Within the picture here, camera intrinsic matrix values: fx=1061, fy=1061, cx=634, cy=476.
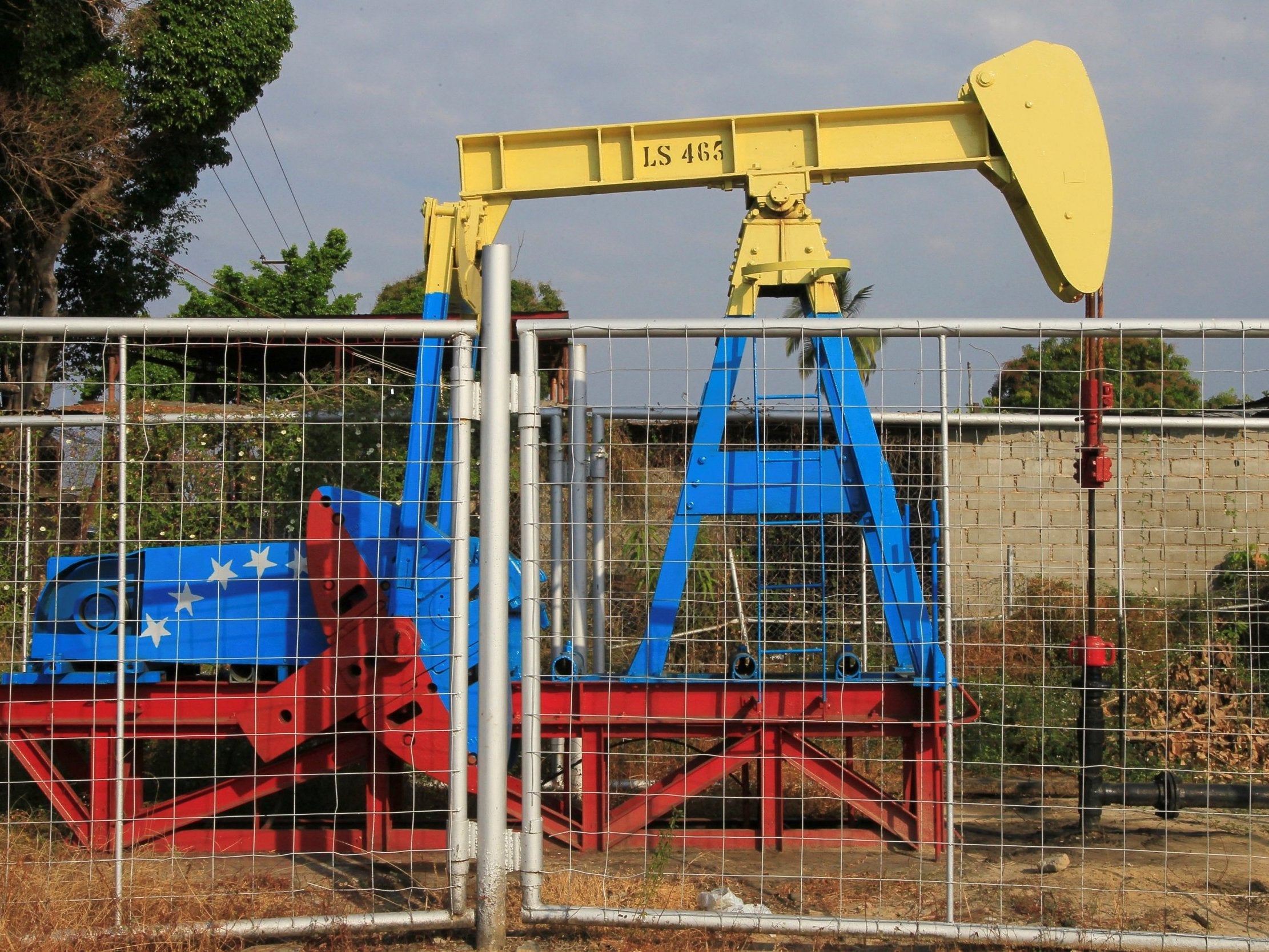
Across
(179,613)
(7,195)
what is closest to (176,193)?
(7,195)

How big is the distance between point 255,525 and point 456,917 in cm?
625

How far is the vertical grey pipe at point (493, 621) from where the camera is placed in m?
3.70

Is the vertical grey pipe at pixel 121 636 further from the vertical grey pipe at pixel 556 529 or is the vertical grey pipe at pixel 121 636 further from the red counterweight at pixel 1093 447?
the red counterweight at pixel 1093 447

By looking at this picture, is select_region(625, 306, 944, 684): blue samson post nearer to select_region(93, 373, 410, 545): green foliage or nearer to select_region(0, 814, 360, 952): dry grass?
select_region(0, 814, 360, 952): dry grass

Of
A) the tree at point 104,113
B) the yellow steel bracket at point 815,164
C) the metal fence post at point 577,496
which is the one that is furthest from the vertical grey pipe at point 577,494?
the tree at point 104,113

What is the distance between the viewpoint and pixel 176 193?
17484 mm

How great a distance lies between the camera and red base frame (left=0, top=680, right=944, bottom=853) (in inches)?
195

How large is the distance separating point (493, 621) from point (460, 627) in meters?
0.16

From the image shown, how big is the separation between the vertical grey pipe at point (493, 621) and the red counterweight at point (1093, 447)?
3.02m

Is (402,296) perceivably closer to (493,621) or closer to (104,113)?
(104,113)

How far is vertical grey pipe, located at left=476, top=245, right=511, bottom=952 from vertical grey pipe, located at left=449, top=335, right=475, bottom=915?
0.19 ft

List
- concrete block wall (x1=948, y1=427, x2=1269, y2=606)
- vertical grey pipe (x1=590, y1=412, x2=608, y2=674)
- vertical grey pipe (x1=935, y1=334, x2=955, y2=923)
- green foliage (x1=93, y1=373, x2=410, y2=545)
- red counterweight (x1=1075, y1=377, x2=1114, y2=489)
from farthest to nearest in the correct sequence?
concrete block wall (x1=948, y1=427, x2=1269, y2=606)
green foliage (x1=93, y1=373, x2=410, y2=545)
vertical grey pipe (x1=590, y1=412, x2=608, y2=674)
red counterweight (x1=1075, y1=377, x2=1114, y2=489)
vertical grey pipe (x1=935, y1=334, x2=955, y2=923)

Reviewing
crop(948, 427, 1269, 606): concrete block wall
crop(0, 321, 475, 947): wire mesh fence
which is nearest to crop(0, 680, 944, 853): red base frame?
crop(0, 321, 475, 947): wire mesh fence

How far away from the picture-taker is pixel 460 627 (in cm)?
383
